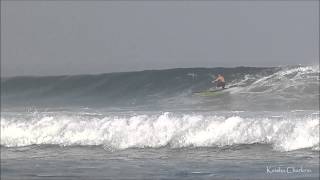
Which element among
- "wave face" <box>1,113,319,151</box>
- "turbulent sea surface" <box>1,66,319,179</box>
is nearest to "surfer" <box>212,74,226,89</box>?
"turbulent sea surface" <box>1,66,319,179</box>

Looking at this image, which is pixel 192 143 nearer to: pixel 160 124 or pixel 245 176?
pixel 160 124

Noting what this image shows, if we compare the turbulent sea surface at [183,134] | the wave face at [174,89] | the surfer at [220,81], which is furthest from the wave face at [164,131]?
the surfer at [220,81]

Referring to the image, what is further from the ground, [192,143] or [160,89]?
[160,89]

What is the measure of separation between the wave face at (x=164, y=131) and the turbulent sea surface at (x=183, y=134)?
2 cm

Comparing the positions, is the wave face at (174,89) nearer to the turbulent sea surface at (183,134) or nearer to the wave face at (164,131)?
the turbulent sea surface at (183,134)

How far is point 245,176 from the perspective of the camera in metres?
7.14

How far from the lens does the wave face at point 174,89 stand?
14.9 meters

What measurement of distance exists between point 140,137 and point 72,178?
3368 mm

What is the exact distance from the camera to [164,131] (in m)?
10.6

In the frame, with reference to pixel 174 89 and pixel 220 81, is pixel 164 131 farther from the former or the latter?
pixel 174 89

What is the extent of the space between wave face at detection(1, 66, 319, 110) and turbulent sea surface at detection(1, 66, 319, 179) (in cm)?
4

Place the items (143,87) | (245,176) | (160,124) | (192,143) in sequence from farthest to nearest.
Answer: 1. (143,87)
2. (160,124)
3. (192,143)
4. (245,176)

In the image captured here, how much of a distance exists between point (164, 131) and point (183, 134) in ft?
1.34

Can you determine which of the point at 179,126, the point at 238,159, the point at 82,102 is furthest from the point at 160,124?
the point at 82,102
